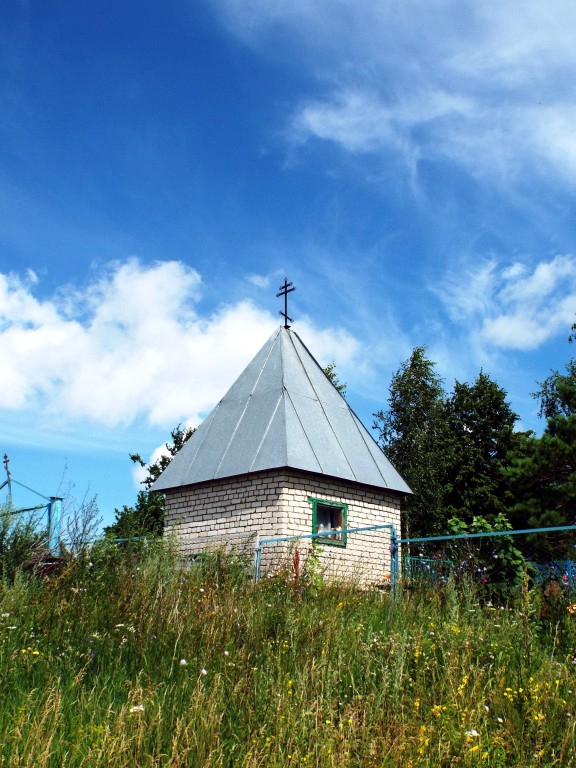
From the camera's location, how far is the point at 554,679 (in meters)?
5.11

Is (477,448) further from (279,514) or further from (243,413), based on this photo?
(279,514)

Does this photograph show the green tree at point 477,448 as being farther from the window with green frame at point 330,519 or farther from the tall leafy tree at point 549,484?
the window with green frame at point 330,519

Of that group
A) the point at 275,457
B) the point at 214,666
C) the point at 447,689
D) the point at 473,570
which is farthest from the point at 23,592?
the point at 275,457

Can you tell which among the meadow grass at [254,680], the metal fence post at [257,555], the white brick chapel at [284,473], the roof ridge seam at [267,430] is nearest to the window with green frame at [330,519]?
the white brick chapel at [284,473]

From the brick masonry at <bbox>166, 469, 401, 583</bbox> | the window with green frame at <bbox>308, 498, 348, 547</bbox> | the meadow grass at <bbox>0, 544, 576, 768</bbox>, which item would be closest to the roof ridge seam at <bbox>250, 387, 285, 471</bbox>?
the brick masonry at <bbox>166, 469, 401, 583</bbox>

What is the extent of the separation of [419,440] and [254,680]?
21.5 meters

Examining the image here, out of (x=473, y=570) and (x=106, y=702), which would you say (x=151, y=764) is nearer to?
(x=106, y=702)

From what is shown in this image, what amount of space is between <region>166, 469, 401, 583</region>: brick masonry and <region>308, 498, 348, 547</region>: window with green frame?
0.11m

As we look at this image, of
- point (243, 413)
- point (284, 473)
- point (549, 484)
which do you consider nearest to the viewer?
point (284, 473)

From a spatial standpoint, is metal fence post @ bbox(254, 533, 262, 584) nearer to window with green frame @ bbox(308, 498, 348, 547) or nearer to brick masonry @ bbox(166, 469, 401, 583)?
brick masonry @ bbox(166, 469, 401, 583)

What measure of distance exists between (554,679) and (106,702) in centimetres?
291

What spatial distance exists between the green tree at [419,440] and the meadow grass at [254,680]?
60.0 ft

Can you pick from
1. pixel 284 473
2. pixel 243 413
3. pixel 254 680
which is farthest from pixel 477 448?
pixel 254 680

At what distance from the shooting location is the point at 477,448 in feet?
93.6
